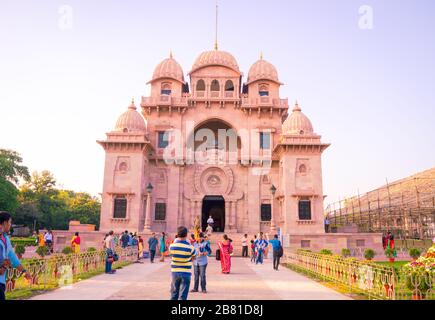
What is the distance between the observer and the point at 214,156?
35.8m

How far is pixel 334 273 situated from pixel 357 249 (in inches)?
684

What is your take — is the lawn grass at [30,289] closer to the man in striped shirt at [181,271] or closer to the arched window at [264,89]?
the man in striped shirt at [181,271]

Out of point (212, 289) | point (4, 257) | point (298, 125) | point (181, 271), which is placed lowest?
point (212, 289)

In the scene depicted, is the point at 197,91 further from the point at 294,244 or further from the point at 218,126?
the point at 294,244

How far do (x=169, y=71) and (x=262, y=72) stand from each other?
30.8 feet

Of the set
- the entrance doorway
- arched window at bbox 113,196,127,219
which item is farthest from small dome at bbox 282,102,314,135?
arched window at bbox 113,196,127,219

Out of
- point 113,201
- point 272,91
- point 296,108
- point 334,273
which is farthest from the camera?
point 272,91

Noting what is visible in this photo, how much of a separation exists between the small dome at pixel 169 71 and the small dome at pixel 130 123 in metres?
4.83

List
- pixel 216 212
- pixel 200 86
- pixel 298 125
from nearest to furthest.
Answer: pixel 298 125 < pixel 200 86 < pixel 216 212

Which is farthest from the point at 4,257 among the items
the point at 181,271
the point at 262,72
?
the point at 262,72

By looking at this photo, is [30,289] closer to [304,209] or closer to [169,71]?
[304,209]
